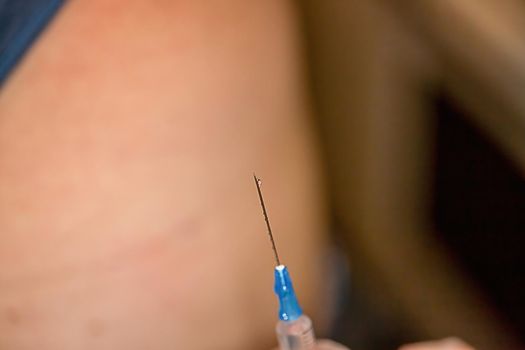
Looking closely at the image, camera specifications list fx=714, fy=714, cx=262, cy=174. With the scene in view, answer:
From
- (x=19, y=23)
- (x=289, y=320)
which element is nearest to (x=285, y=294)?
(x=289, y=320)

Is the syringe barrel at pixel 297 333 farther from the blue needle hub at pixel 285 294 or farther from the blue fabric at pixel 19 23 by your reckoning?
the blue fabric at pixel 19 23

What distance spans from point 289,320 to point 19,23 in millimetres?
208

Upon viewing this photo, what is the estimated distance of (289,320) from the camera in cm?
38

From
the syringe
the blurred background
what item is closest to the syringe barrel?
the syringe

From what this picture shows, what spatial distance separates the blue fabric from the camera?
36cm

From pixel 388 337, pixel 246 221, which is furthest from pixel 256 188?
pixel 388 337

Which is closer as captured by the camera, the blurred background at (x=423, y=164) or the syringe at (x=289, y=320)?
the syringe at (x=289, y=320)

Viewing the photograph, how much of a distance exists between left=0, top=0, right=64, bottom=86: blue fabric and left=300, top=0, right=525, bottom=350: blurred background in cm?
24

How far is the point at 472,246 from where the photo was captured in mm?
611

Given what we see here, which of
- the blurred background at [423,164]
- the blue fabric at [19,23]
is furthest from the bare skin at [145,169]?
the blurred background at [423,164]

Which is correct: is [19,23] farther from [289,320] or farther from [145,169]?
[289,320]

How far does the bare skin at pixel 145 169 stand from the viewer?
38 centimetres

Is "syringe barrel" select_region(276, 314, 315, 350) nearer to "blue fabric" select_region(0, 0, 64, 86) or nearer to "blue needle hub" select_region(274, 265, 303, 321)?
"blue needle hub" select_region(274, 265, 303, 321)

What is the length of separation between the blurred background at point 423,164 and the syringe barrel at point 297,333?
0.18m
